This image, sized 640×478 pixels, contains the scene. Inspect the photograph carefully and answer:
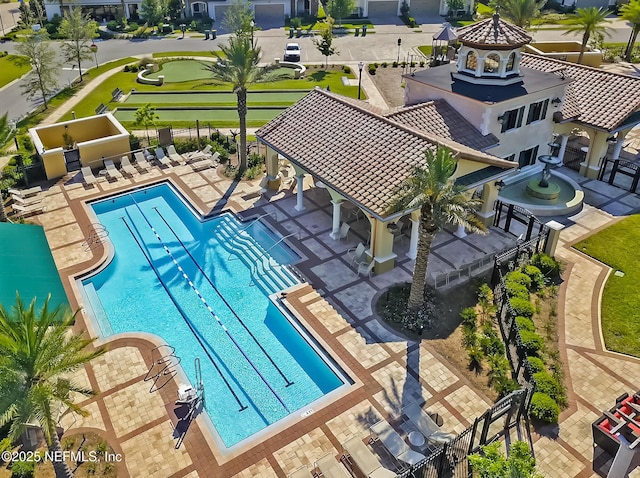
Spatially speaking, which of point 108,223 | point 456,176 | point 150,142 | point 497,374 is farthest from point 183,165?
point 497,374

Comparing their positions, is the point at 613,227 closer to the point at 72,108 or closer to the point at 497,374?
the point at 497,374

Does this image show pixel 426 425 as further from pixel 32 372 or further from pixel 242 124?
pixel 242 124

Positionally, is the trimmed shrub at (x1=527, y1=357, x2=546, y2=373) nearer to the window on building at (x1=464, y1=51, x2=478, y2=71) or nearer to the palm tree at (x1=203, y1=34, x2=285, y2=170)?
the window on building at (x1=464, y1=51, x2=478, y2=71)

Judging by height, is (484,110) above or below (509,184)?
above

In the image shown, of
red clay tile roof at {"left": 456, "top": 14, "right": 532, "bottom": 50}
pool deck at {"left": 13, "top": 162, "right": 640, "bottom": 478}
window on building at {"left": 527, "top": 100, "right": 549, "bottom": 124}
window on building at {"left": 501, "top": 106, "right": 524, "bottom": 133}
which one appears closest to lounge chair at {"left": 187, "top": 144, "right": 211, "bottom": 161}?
pool deck at {"left": 13, "top": 162, "right": 640, "bottom": 478}

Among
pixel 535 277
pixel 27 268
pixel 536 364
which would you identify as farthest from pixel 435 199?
pixel 27 268

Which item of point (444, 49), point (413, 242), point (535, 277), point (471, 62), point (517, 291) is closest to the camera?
point (517, 291)
